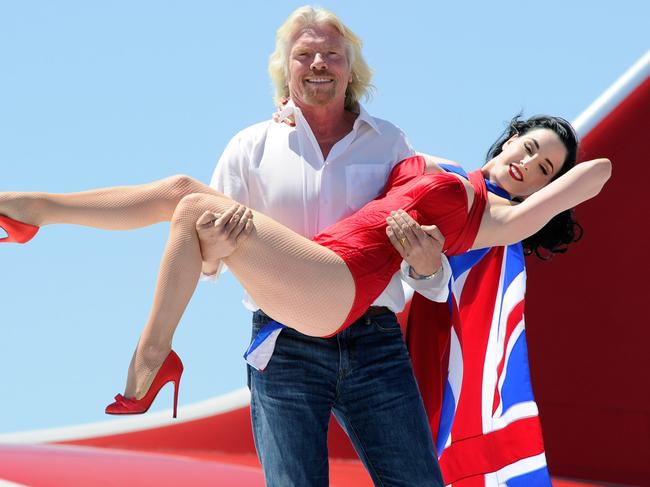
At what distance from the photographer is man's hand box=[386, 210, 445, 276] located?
12.9 feet

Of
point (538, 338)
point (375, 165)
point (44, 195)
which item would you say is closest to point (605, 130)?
point (538, 338)

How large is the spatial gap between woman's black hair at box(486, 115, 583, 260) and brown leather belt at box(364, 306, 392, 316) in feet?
3.46

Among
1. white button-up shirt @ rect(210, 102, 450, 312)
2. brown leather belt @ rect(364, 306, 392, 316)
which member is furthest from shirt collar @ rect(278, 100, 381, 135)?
brown leather belt @ rect(364, 306, 392, 316)

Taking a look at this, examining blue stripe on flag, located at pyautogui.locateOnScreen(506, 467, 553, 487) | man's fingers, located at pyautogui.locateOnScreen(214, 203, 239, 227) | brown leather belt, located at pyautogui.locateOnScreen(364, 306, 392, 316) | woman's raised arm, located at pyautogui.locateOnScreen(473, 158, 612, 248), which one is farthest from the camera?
blue stripe on flag, located at pyautogui.locateOnScreen(506, 467, 553, 487)

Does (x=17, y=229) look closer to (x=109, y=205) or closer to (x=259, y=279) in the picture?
(x=109, y=205)

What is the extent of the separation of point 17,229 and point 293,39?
128cm

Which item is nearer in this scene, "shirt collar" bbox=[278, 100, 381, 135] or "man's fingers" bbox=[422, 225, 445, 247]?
"man's fingers" bbox=[422, 225, 445, 247]

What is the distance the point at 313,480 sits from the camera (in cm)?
376

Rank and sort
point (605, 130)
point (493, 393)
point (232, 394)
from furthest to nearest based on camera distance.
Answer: point (232, 394) → point (605, 130) → point (493, 393)

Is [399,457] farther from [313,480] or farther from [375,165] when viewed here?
[375,165]

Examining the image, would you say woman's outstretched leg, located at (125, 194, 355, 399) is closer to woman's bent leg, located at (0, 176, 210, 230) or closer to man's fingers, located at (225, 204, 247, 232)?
man's fingers, located at (225, 204, 247, 232)

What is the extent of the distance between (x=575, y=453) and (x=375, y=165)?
3.61 m

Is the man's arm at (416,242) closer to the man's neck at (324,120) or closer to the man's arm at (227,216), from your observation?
the man's neck at (324,120)

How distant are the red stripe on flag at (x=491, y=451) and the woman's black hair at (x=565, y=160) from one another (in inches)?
35.1
